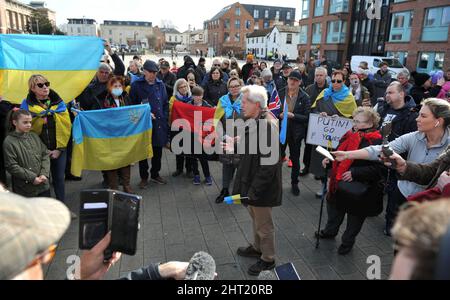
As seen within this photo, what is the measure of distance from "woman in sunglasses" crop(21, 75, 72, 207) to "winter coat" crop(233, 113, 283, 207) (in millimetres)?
2855

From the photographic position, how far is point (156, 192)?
5.91m

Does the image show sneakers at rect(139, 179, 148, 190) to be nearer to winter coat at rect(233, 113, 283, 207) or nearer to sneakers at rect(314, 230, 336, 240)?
winter coat at rect(233, 113, 283, 207)

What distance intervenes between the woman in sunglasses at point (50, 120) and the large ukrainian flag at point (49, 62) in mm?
984

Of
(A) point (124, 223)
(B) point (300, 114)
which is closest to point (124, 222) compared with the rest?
(A) point (124, 223)

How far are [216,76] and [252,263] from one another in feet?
15.7

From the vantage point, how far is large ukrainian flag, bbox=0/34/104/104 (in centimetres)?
529

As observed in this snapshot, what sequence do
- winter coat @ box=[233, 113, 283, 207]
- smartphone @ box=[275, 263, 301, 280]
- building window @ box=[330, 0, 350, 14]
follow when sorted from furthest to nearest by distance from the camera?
building window @ box=[330, 0, 350, 14], winter coat @ box=[233, 113, 283, 207], smartphone @ box=[275, 263, 301, 280]

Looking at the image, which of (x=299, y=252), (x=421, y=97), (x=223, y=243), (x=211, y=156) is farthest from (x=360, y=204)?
(x=421, y=97)

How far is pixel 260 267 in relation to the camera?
366 centimetres

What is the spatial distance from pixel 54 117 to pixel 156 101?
1.92 metres

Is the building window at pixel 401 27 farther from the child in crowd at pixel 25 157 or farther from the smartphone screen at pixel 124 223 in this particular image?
the smartphone screen at pixel 124 223

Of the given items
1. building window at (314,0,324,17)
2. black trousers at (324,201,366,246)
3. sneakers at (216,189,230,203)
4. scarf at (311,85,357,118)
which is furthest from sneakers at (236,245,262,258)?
building window at (314,0,324,17)

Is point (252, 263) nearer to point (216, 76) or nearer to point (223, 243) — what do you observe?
point (223, 243)

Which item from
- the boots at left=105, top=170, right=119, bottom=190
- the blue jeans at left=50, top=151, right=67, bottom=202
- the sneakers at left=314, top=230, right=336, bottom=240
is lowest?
the sneakers at left=314, top=230, right=336, bottom=240
